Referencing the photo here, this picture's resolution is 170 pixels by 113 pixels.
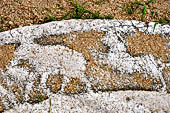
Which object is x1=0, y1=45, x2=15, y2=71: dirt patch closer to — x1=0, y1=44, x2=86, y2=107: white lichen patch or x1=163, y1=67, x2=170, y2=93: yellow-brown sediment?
x1=0, y1=44, x2=86, y2=107: white lichen patch

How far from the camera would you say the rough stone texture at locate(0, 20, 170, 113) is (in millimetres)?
1420

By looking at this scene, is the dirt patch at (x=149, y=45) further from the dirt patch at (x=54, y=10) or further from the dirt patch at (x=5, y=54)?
the dirt patch at (x=5, y=54)

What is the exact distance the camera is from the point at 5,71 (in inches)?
58.5

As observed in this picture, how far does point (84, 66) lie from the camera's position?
152 cm

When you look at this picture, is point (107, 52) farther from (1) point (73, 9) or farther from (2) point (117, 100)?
(1) point (73, 9)

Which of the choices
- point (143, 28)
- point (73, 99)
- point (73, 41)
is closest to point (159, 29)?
point (143, 28)

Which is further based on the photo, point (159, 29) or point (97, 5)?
point (97, 5)

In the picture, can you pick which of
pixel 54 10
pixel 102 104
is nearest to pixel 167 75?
pixel 102 104

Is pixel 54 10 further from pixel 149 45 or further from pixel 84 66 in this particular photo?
pixel 149 45

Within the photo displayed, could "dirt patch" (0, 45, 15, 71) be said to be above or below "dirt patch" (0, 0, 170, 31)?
below

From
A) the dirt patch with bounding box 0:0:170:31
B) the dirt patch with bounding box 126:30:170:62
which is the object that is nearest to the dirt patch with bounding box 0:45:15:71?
the dirt patch with bounding box 0:0:170:31

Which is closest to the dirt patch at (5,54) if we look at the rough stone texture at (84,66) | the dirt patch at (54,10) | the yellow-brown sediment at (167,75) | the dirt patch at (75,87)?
the rough stone texture at (84,66)

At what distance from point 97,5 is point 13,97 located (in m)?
0.87

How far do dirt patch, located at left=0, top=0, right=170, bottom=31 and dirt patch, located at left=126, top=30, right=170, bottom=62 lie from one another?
0.22 meters
